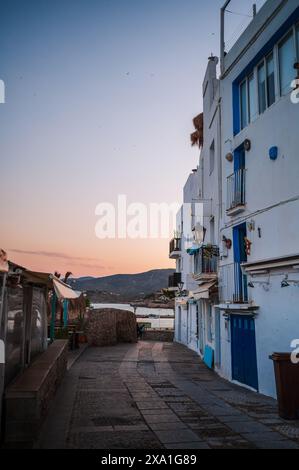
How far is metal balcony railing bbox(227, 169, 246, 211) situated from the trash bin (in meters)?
6.18

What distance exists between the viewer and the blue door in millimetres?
12836

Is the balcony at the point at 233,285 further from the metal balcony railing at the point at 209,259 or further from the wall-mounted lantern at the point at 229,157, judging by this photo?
the wall-mounted lantern at the point at 229,157

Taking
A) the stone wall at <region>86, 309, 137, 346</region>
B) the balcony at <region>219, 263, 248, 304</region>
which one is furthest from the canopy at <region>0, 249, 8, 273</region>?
the stone wall at <region>86, 309, 137, 346</region>

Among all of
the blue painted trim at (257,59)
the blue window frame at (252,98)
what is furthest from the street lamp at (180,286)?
the blue window frame at (252,98)

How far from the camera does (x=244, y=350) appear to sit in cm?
1352

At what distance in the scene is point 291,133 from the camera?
439 inches

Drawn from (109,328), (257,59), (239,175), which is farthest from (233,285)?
(109,328)

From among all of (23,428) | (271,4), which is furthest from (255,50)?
(23,428)

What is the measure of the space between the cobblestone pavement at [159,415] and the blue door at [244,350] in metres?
0.43

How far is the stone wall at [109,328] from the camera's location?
84.3ft

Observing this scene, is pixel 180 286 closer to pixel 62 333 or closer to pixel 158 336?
pixel 158 336

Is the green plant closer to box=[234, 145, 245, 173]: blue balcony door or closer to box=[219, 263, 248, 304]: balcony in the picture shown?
box=[219, 263, 248, 304]: balcony

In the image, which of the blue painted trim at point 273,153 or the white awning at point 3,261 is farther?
the blue painted trim at point 273,153
